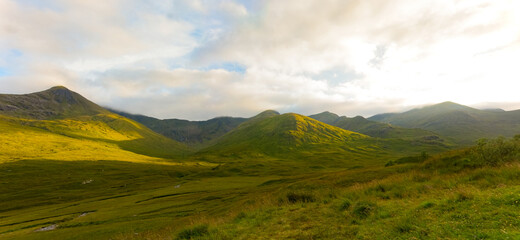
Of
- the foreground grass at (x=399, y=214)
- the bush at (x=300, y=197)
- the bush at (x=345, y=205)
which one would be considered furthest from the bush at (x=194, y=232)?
the bush at (x=345, y=205)

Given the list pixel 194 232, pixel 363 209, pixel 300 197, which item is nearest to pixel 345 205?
pixel 363 209

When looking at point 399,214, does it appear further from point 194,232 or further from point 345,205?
point 194,232

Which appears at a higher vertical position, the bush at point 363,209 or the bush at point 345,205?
the bush at point 363,209

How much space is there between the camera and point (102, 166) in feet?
490

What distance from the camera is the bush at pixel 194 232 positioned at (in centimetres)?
1394

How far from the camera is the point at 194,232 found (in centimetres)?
1416

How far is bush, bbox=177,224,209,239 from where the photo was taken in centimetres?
1394

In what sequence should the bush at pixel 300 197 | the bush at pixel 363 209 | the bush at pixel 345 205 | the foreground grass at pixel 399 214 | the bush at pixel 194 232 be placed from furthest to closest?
the bush at pixel 300 197 < the bush at pixel 345 205 < the bush at pixel 194 232 < the bush at pixel 363 209 < the foreground grass at pixel 399 214

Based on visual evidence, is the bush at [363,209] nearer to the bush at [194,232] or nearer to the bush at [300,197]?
the bush at [300,197]

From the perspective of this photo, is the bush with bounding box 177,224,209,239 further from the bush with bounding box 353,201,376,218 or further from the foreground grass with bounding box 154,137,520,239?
the bush with bounding box 353,201,376,218

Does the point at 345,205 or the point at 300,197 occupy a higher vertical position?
the point at 345,205

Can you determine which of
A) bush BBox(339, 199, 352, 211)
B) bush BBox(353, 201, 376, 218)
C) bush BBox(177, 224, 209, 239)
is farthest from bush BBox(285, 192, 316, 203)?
bush BBox(177, 224, 209, 239)

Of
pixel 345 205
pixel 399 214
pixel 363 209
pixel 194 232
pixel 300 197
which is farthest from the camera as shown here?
pixel 300 197

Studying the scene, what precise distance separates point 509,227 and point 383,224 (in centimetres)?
457
